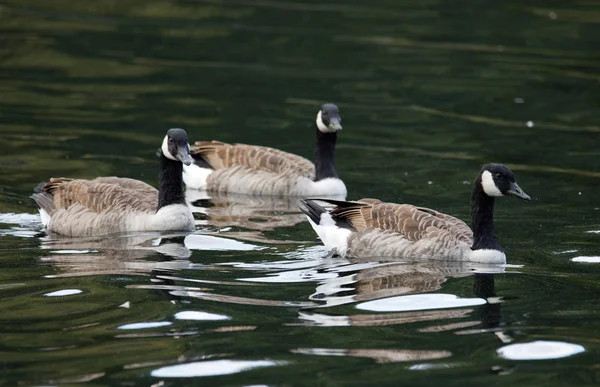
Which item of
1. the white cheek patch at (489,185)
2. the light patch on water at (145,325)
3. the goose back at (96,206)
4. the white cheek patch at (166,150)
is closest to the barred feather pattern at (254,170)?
the goose back at (96,206)

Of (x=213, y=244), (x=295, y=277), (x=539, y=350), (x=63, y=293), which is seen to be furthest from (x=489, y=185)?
(x=63, y=293)

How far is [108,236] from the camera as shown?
15.6m

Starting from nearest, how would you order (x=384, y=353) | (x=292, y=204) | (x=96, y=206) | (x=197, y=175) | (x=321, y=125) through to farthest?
(x=384, y=353)
(x=96, y=206)
(x=292, y=204)
(x=321, y=125)
(x=197, y=175)

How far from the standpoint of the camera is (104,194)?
15.9 meters

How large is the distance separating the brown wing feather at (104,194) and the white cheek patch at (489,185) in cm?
443

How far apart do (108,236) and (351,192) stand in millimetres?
4789

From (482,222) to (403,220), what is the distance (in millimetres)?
974

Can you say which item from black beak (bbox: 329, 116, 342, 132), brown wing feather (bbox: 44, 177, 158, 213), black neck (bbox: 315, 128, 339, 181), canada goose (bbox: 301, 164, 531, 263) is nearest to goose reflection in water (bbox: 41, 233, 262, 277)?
brown wing feather (bbox: 44, 177, 158, 213)

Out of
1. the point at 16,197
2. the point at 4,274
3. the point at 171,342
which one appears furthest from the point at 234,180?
the point at 171,342

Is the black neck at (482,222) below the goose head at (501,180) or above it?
below

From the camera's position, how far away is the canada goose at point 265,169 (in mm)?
18922

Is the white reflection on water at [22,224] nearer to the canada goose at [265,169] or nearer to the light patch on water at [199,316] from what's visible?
the canada goose at [265,169]

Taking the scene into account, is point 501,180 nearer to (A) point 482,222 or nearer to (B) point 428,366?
(A) point 482,222

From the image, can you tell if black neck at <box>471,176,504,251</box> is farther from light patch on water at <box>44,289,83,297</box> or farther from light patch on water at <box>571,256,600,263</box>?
light patch on water at <box>44,289,83,297</box>
